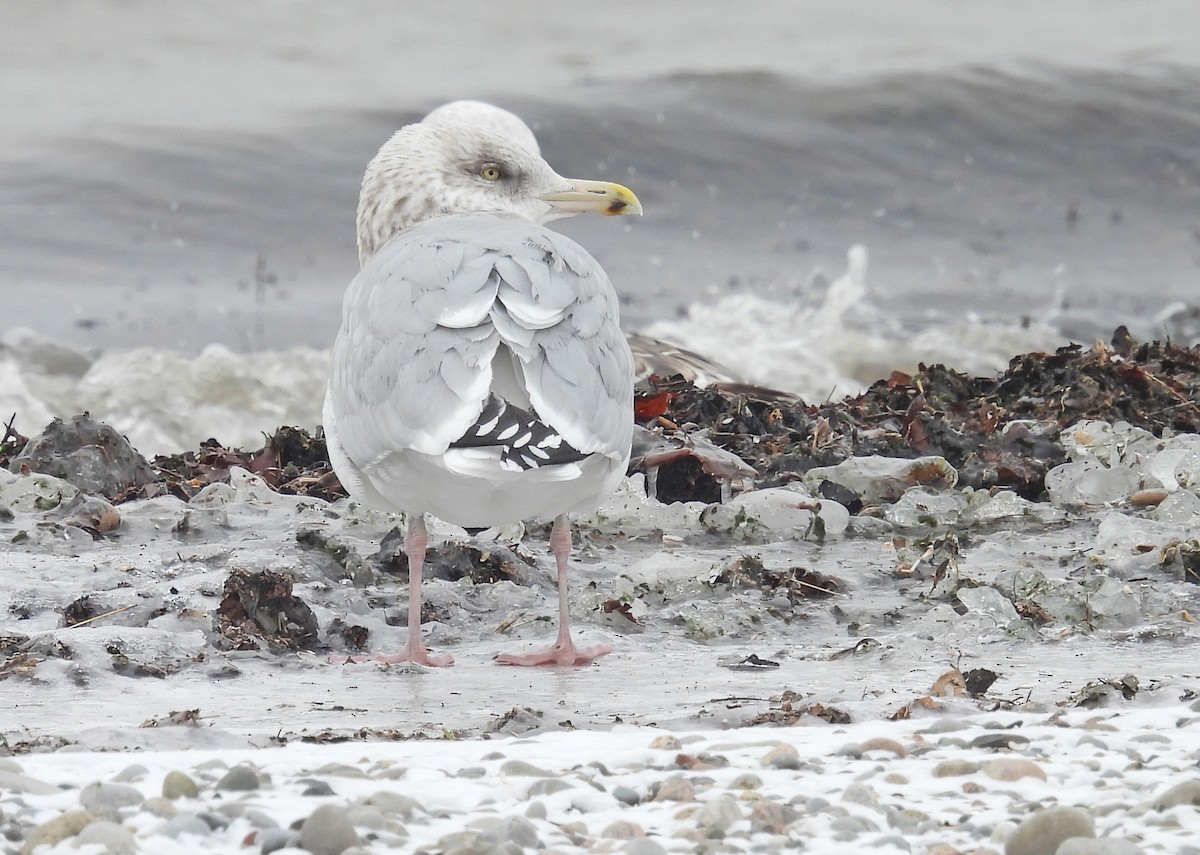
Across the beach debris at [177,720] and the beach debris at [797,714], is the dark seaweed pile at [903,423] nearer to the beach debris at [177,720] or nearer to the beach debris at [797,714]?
the beach debris at [797,714]

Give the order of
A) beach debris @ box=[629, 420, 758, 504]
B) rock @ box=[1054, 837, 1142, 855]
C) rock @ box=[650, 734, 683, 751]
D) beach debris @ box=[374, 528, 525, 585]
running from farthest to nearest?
beach debris @ box=[629, 420, 758, 504], beach debris @ box=[374, 528, 525, 585], rock @ box=[650, 734, 683, 751], rock @ box=[1054, 837, 1142, 855]

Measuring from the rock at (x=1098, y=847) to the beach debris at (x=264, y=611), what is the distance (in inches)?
95.7

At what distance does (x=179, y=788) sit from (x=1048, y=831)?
1334 mm

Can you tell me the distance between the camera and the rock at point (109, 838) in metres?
2.30

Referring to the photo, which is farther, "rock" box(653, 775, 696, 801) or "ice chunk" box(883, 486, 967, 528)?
"ice chunk" box(883, 486, 967, 528)

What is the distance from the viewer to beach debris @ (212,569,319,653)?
13.8 feet

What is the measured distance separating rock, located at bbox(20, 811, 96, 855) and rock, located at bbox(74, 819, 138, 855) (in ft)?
0.12

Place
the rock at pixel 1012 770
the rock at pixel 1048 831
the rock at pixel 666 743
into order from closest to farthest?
the rock at pixel 1048 831
the rock at pixel 1012 770
the rock at pixel 666 743

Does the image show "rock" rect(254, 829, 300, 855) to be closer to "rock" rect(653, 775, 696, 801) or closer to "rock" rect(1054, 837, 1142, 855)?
"rock" rect(653, 775, 696, 801)

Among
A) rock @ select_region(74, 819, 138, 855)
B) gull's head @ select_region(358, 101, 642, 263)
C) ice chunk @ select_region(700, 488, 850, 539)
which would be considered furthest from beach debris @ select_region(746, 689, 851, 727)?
gull's head @ select_region(358, 101, 642, 263)

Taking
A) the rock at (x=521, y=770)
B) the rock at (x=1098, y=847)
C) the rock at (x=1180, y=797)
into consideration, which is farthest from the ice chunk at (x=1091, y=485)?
the rock at (x=1098, y=847)

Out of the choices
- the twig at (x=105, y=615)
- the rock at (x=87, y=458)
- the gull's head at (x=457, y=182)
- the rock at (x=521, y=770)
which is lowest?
the rock at (x=87, y=458)

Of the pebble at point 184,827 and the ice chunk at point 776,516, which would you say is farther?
the ice chunk at point 776,516

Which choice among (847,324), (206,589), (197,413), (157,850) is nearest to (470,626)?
(206,589)
